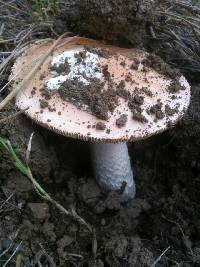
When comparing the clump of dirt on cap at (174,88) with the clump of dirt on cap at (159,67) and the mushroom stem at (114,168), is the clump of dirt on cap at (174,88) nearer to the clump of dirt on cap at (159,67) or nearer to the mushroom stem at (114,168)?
the clump of dirt on cap at (159,67)

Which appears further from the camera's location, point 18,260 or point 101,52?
point 101,52

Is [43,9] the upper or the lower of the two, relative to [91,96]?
upper

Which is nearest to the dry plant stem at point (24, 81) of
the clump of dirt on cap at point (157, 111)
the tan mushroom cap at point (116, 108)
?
the tan mushroom cap at point (116, 108)

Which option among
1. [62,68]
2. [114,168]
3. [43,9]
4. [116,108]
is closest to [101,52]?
[62,68]

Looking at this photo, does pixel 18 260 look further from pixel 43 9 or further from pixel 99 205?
pixel 43 9

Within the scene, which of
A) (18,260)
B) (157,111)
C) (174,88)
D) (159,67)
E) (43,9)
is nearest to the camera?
(18,260)

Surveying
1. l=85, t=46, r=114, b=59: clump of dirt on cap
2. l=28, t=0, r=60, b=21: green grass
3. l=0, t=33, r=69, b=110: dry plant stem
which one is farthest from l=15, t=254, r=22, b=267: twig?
l=28, t=0, r=60, b=21: green grass
